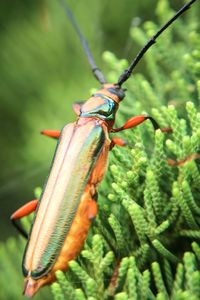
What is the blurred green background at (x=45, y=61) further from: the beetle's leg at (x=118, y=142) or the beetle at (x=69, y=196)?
the beetle's leg at (x=118, y=142)

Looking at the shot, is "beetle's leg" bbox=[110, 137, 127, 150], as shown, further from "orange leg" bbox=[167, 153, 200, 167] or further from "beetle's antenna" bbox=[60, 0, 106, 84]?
"beetle's antenna" bbox=[60, 0, 106, 84]

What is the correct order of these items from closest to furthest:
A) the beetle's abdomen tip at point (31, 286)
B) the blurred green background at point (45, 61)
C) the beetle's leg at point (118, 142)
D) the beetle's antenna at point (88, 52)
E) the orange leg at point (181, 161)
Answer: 1. the orange leg at point (181, 161)
2. the beetle's abdomen tip at point (31, 286)
3. the beetle's leg at point (118, 142)
4. the beetle's antenna at point (88, 52)
5. the blurred green background at point (45, 61)

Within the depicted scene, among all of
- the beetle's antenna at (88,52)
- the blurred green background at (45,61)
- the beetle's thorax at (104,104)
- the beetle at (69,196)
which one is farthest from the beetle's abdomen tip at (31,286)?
the blurred green background at (45,61)

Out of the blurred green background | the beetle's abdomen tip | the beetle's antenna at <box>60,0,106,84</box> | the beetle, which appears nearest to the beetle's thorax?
the beetle

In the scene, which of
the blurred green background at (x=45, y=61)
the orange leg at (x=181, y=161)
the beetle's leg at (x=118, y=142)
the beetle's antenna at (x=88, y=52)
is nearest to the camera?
the orange leg at (x=181, y=161)

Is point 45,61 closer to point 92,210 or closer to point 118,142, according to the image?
point 118,142

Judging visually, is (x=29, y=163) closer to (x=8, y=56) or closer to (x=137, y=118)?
(x=8, y=56)

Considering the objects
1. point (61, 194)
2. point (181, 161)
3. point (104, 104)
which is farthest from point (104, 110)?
point (181, 161)

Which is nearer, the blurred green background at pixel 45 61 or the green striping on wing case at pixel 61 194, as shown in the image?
the green striping on wing case at pixel 61 194
